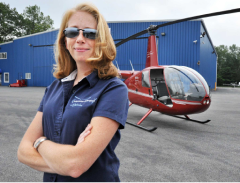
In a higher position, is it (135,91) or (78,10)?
(78,10)

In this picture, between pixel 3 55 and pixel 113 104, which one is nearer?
pixel 113 104

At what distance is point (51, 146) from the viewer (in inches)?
39.8

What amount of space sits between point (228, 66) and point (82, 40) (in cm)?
7587

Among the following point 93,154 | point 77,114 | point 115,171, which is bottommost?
point 115,171

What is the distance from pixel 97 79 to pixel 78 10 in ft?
1.43

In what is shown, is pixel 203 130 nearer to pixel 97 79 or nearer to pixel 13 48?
pixel 97 79

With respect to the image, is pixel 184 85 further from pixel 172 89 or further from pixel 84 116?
pixel 84 116

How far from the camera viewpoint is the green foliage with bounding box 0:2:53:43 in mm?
40812

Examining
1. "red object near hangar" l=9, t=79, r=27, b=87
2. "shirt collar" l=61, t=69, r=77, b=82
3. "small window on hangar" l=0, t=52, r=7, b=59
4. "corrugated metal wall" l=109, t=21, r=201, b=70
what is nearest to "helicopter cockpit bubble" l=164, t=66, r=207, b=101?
"shirt collar" l=61, t=69, r=77, b=82

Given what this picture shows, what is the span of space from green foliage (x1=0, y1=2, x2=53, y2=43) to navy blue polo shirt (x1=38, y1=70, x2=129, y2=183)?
157ft

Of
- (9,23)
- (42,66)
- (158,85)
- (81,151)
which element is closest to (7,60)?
(42,66)

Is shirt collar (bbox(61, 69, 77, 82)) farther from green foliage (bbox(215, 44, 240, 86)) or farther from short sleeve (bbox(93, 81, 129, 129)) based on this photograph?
green foliage (bbox(215, 44, 240, 86))

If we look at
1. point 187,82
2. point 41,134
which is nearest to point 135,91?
point 187,82

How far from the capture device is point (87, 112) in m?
1.00
